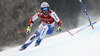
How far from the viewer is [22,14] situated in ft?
41.2

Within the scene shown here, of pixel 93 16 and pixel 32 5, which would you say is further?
pixel 93 16

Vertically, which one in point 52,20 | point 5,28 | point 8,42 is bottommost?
point 8,42

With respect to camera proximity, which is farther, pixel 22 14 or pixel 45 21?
pixel 22 14

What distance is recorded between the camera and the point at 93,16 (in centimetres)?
1575

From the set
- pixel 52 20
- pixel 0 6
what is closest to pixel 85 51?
pixel 52 20

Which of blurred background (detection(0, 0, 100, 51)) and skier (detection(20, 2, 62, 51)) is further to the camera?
blurred background (detection(0, 0, 100, 51))

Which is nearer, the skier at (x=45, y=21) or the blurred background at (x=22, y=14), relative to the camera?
the skier at (x=45, y=21)

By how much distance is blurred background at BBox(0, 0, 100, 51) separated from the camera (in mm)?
12094

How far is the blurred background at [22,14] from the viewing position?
12094 mm

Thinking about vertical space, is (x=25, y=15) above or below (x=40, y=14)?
below

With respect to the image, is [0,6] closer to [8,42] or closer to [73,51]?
[8,42]

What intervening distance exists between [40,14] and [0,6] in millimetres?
6848

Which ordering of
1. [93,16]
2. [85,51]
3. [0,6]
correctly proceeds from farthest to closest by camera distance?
[93,16] → [0,6] → [85,51]

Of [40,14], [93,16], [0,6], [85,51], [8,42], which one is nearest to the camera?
[85,51]
